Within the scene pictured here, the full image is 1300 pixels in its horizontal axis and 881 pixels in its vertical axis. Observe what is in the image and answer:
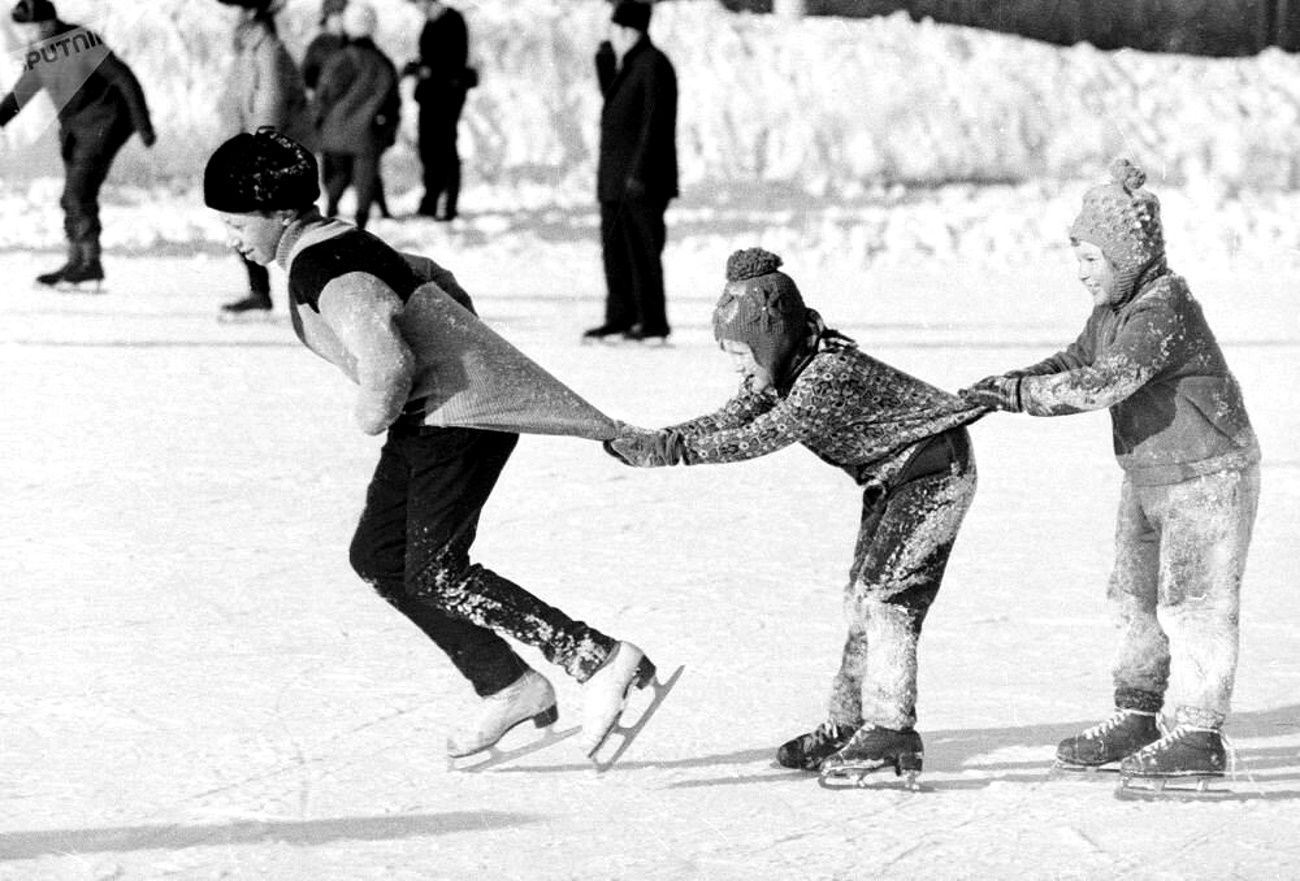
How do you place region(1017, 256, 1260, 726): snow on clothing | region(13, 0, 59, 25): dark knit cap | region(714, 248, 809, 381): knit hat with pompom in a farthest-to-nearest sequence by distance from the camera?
1. region(13, 0, 59, 25): dark knit cap
2. region(1017, 256, 1260, 726): snow on clothing
3. region(714, 248, 809, 381): knit hat with pompom

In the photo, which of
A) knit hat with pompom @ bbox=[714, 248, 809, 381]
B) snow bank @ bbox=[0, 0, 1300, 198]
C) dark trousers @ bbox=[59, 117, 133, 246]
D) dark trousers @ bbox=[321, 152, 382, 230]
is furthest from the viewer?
snow bank @ bbox=[0, 0, 1300, 198]

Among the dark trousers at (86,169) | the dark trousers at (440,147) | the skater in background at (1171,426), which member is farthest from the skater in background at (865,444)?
the dark trousers at (440,147)

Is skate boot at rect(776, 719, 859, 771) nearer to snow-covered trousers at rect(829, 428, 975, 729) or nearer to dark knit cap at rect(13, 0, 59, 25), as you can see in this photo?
snow-covered trousers at rect(829, 428, 975, 729)

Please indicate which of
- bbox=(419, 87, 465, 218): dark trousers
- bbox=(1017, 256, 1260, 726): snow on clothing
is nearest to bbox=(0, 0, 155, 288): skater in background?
bbox=(419, 87, 465, 218): dark trousers

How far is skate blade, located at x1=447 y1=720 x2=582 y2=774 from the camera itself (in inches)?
164

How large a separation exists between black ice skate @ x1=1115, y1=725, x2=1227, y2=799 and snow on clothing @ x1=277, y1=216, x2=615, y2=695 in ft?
3.14

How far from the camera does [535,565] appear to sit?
5.91 metres

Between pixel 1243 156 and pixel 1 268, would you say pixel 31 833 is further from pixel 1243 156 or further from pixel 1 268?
pixel 1243 156

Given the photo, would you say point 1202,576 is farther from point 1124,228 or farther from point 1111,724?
point 1124,228

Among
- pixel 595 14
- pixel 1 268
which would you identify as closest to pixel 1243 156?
pixel 595 14

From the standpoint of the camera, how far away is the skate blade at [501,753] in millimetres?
4172

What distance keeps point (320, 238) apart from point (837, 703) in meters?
1.26

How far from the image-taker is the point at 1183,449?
4.02 metres

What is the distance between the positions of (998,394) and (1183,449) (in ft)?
1.13
